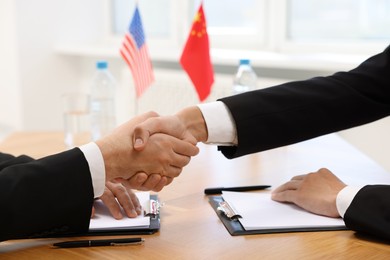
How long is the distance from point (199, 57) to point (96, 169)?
60.9 inches

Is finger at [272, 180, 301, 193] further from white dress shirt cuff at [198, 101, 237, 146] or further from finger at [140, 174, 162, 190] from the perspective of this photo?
finger at [140, 174, 162, 190]

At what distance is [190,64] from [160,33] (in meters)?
1.68

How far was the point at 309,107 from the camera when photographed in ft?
4.88

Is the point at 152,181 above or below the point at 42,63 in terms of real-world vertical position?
below

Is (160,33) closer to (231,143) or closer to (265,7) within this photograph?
(265,7)

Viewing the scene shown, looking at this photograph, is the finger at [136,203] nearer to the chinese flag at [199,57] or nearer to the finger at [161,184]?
the finger at [161,184]

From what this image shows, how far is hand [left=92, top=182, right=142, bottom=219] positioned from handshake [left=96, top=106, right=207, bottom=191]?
0.08 feet

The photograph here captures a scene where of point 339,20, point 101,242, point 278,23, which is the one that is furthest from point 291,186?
point 278,23

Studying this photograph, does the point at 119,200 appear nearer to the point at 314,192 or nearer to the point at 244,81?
the point at 314,192

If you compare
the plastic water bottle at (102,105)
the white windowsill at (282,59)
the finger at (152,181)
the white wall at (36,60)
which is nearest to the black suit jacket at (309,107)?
the finger at (152,181)

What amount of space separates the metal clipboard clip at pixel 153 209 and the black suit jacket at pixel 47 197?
6.4 inches

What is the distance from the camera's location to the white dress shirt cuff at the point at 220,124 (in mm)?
1435

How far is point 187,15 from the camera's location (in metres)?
3.96

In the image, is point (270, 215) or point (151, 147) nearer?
point (270, 215)
